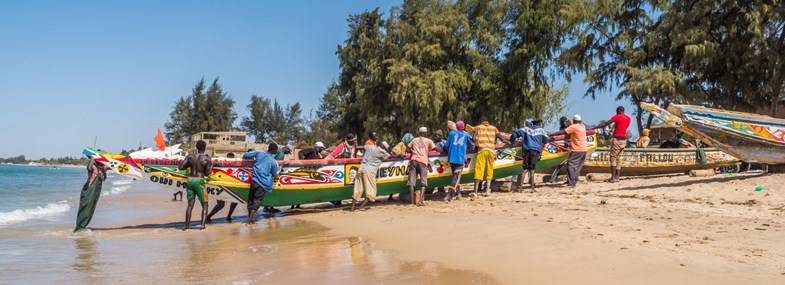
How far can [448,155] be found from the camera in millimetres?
12008


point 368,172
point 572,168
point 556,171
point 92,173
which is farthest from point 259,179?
point 556,171

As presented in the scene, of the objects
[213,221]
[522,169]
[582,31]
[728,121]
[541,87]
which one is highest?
→ [582,31]

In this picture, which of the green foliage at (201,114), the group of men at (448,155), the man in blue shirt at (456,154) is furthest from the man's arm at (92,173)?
the green foliage at (201,114)

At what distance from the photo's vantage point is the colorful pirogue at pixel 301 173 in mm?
10445

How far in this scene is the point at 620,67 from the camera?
79.4 ft

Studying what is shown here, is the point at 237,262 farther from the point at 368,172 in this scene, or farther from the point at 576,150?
the point at 576,150

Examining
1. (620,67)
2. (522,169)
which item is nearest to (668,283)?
(522,169)

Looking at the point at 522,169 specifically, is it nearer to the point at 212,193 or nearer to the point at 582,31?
the point at 212,193

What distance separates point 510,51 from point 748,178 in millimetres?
16858

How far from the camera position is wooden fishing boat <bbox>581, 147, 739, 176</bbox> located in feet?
47.4

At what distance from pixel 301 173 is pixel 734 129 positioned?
8.41m

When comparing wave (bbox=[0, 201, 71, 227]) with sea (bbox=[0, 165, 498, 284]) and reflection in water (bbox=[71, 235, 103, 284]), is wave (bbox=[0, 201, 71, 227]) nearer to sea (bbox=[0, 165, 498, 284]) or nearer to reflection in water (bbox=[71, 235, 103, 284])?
sea (bbox=[0, 165, 498, 284])

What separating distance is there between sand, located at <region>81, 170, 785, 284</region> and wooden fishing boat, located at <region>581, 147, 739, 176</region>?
1.93m

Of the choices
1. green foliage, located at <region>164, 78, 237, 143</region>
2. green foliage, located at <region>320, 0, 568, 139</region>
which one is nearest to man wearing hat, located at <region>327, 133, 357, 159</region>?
green foliage, located at <region>320, 0, 568, 139</region>
